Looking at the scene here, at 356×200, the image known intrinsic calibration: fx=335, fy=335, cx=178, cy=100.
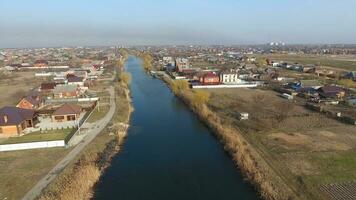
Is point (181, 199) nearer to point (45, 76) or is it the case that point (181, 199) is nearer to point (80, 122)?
point (80, 122)

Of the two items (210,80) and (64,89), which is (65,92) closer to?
(64,89)

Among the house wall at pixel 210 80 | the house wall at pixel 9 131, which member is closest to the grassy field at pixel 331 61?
the house wall at pixel 210 80

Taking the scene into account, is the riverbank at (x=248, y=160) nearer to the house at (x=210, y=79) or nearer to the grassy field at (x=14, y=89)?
the house at (x=210, y=79)

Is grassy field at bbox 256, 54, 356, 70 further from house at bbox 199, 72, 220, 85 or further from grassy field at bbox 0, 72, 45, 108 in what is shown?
grassy field at bbox 0, 72, 45, 108

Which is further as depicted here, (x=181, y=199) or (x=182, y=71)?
(x=182, y=71)

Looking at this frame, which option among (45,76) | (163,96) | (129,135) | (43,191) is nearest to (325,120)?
(129,135)

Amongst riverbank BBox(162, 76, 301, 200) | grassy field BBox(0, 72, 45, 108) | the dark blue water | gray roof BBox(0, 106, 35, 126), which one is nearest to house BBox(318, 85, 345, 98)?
riverbank BBox(162, 76, 301, 200)

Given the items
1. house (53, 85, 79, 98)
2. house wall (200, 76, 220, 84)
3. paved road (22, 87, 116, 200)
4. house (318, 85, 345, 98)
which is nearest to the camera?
paved road (22, 87, 116, 200)
